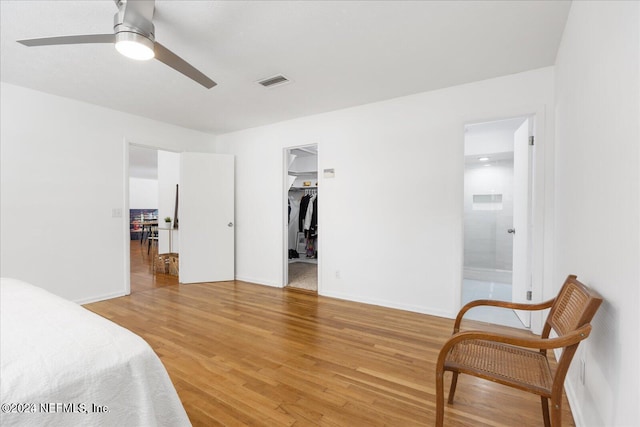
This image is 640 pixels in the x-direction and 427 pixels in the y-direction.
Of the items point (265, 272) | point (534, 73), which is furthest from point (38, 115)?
point (534, 73)

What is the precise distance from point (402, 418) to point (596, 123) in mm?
1781

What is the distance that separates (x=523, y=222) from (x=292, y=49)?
2715 millimetres

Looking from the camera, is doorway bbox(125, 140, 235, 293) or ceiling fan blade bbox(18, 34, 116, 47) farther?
doorway bbox(125, 140, 235, 293)

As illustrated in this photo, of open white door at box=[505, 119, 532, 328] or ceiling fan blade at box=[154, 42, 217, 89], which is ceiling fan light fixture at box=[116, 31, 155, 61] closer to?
ceiling fan blade at box=[154, 42, 217, 89]

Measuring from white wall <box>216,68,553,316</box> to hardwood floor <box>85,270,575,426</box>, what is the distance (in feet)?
1.13

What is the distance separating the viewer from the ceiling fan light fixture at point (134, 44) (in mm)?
1536

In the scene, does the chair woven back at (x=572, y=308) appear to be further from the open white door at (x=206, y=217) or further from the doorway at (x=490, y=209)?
the open white door at (x=206, y=217)

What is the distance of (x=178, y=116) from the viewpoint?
3.89 m

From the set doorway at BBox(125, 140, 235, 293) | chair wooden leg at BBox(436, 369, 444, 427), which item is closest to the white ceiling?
doorway at BBox(125, 140, 235, 293)

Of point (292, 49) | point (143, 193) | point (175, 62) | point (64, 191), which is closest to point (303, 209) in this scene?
point (64, 191)

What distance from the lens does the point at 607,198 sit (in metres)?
1.15

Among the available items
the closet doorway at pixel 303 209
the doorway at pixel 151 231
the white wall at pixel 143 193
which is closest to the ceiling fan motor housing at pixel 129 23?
the doorway at pixel 151 231

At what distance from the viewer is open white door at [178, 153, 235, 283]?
4.36 m

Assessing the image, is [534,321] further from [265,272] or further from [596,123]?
[265,272]
